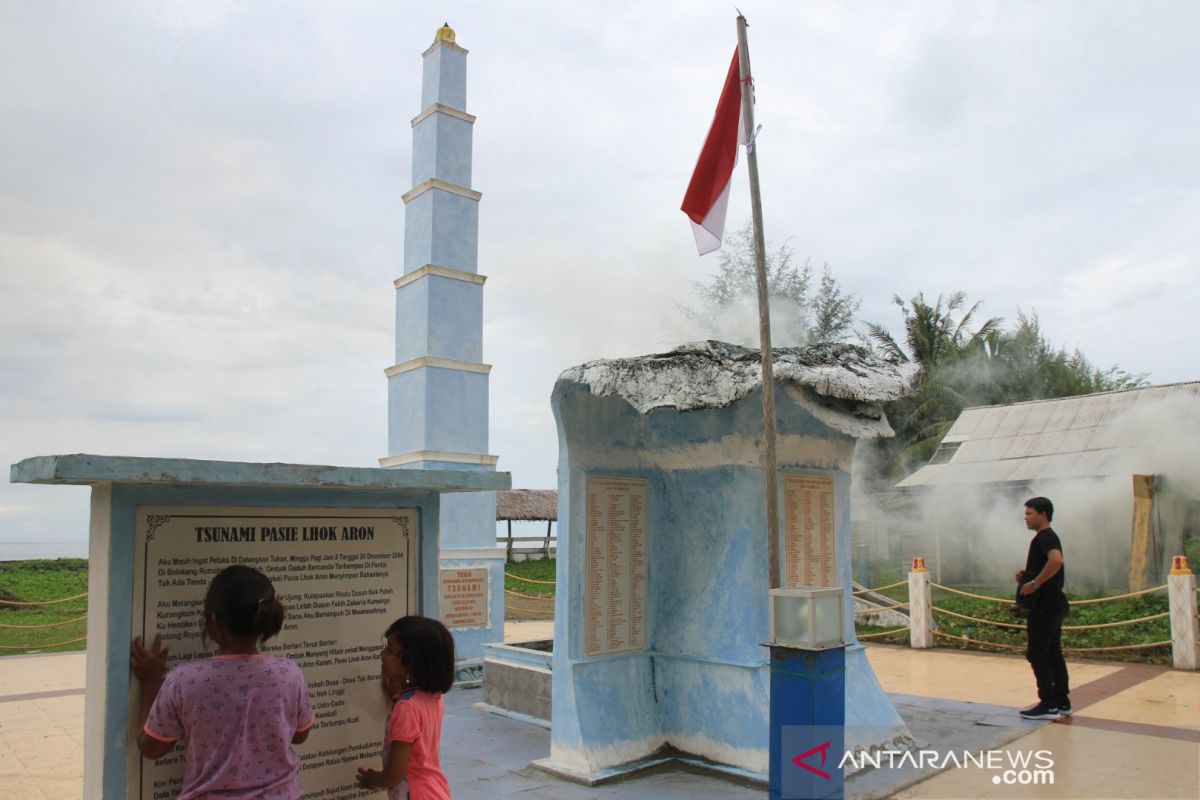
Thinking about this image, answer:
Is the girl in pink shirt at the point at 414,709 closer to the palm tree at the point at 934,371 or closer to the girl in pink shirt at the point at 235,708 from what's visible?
the girl in pink shirt at the point at 235,708

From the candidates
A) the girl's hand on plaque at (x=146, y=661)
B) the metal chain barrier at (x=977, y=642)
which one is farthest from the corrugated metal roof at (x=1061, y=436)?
the girl's hand on plaque at (x=146, y=661)

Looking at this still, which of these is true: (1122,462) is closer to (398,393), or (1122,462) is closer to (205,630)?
(398,393)

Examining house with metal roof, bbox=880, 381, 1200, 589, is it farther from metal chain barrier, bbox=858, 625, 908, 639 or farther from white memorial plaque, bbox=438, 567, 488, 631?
white memorial plaque, bbox=438, 567, 488, 631

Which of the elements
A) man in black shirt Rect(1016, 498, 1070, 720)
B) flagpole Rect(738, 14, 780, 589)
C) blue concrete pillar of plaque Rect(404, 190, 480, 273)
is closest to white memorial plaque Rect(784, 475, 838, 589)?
flagpole Rect(738, 14, 780, 589)

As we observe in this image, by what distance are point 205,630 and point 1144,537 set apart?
14.9 metres

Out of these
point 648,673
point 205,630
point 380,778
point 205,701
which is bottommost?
point 648,673

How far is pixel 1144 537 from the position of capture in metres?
13.5

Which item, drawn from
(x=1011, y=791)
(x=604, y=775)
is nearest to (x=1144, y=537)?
(x=1011, y=791)

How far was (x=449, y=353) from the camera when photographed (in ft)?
34.8

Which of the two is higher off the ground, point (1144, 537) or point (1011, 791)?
point (1144, 537)

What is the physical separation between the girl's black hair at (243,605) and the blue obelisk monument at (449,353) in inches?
296

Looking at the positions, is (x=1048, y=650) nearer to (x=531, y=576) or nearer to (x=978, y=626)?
(x=978, y=626)

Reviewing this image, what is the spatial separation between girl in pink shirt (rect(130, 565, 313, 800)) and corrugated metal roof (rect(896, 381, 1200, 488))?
1551 cm

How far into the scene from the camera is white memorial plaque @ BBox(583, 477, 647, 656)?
6246 mm
